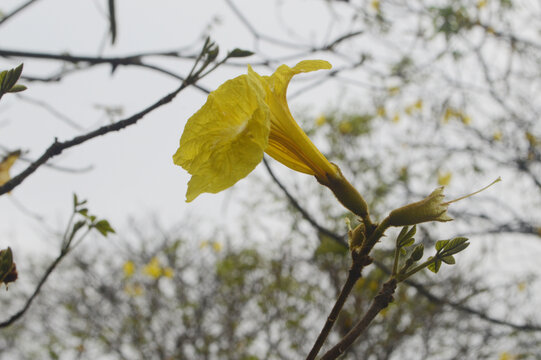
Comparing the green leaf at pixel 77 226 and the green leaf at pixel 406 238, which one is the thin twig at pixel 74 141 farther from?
the green leaf at pixel 406 238

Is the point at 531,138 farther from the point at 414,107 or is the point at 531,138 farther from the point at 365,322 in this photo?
the point at 365,322

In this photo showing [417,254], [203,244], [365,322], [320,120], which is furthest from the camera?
[203,244]

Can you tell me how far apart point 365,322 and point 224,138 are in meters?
0.46

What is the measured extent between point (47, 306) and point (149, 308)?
3211mm

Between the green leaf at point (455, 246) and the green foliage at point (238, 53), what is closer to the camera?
the green leaf at point (455, 246)

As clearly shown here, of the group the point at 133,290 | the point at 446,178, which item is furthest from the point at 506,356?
the point at 133,290

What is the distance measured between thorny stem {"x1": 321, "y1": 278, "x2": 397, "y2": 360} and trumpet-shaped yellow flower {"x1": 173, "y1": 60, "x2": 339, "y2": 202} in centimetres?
25

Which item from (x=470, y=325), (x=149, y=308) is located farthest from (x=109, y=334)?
(x=470, y=325)

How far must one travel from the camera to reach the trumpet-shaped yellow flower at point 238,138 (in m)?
0.85

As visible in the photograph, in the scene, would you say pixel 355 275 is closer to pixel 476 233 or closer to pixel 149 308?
pixel 476 233

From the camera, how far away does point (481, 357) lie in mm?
6465

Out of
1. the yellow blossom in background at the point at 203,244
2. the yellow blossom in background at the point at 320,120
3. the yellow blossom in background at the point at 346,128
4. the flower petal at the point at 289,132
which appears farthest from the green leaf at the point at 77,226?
the yellow blossom in background at the point at 203,244

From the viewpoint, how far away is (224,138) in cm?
90

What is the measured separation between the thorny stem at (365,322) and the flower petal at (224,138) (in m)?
0.34
